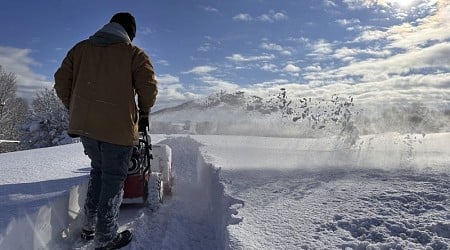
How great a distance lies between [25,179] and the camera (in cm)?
489

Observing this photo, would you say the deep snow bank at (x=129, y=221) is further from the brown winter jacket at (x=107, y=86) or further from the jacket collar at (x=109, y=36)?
the jacket collar at (x=109, y=36)

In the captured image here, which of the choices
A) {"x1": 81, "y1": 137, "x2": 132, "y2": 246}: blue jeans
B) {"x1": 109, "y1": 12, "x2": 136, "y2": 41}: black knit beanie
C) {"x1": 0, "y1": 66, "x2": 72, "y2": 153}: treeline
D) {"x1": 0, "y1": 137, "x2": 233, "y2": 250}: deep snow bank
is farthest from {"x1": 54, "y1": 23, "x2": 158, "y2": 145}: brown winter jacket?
{"x1": 0, "y1": 66, "x2": 72, "y2": 153}: treeline

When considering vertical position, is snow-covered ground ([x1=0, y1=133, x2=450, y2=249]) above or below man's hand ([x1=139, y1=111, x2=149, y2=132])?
below

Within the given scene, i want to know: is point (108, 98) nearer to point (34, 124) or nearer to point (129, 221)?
point (129, 221)

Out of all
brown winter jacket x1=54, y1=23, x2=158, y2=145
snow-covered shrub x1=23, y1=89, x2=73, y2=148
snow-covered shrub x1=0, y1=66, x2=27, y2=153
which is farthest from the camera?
snow-covered shrub x1=0, y1=66, x2=27, y2=153

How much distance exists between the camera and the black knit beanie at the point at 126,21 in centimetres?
369

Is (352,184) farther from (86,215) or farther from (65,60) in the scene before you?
(65,60)

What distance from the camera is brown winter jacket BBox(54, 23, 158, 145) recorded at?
344 centimetres

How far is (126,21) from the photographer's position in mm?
3719

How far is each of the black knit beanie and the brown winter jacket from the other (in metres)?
0.28

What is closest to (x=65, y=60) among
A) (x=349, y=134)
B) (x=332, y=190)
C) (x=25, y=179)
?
Answer: (x=25, y=179)

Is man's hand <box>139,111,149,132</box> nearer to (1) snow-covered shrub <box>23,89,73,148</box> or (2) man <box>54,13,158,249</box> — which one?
(2) man <box>54,13,158,249</box>

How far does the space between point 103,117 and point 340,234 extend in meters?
2.19

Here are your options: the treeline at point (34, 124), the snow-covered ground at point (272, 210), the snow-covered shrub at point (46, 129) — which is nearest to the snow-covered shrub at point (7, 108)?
the treeline at point (34, 124)
